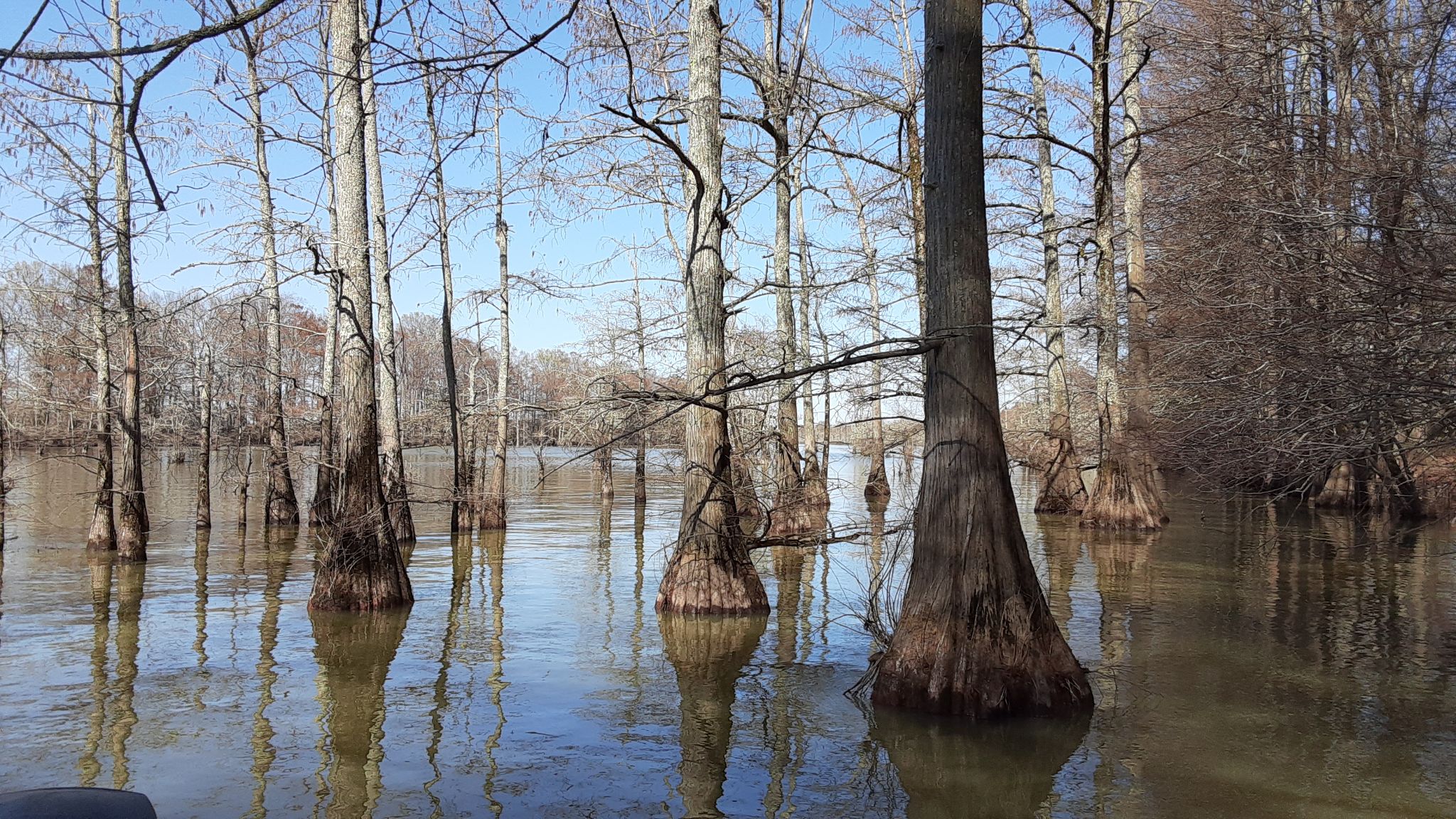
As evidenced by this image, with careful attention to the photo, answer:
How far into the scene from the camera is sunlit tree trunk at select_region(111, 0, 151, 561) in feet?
44.9

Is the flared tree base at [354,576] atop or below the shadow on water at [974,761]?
atop

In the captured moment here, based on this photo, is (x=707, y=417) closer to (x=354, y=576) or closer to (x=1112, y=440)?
(x=354, y=576)

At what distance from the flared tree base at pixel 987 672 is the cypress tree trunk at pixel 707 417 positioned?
3.31 meters

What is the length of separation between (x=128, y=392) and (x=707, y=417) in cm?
973

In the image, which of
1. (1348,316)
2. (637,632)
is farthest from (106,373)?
(1348,316)

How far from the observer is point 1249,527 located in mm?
18891

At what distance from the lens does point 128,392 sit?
567 inches

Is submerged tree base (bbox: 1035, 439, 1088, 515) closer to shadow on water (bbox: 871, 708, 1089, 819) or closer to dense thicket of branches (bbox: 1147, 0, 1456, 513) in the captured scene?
dense thicket of branches (bbox: 1147, 0, 1456, 513)

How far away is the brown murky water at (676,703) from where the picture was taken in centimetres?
502

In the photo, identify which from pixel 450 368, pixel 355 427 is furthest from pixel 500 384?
pixel 355 427

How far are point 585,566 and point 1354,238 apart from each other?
9827mm

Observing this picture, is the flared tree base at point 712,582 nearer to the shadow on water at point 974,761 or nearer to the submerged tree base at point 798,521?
the submerged tree base at point 798,521

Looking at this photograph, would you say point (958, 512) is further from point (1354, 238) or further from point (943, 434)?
point (1354, 238)

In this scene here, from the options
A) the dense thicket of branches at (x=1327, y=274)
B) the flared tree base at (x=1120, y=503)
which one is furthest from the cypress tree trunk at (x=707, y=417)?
the flared tree base at (x=1120, y=503)
